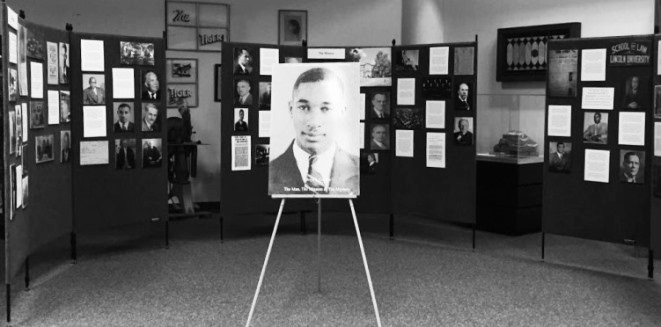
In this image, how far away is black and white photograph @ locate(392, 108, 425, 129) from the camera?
6.79 meters

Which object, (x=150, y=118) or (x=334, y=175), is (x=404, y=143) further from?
(x=334, y=175)

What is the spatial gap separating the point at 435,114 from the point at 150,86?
265 cm

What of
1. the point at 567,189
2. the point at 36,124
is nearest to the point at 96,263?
the point at 36,124

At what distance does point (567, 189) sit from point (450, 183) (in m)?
1.13

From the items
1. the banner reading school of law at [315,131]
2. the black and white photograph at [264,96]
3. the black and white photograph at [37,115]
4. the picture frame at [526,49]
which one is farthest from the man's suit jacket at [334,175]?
the picture frame at [526,49]

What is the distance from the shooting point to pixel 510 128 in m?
7.71

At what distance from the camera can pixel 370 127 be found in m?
7.04

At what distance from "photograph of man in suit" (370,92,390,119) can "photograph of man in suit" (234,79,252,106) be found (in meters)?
1.22

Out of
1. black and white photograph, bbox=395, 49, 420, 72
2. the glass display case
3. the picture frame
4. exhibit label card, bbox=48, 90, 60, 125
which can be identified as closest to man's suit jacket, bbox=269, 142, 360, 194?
exhibit label card, bbox=48, 90, 60, 125

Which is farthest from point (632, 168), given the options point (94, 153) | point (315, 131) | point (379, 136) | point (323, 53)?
point (94, 153)

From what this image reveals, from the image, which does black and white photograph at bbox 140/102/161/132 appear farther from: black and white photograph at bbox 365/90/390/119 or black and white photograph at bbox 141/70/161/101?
black and white photograph at bbox 365/90/390/119

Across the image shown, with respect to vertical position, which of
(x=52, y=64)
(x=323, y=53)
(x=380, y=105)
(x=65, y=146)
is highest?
(x=323, y=53)

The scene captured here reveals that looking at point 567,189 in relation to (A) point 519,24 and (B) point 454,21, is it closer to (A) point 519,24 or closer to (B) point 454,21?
(A) point 519,24

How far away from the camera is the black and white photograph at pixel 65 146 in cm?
566
